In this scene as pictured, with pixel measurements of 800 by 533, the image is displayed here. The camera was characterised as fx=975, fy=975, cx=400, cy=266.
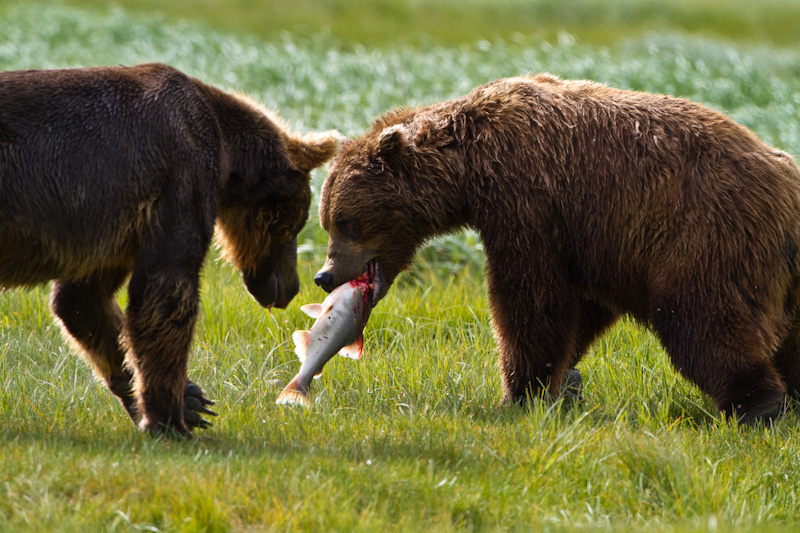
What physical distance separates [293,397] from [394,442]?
35.8 inches

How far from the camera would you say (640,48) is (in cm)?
2262

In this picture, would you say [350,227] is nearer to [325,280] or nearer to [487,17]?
[325,280]

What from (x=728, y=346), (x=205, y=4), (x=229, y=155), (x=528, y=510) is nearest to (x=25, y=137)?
(x=229, y=155)

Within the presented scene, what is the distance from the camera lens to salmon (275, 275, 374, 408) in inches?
227

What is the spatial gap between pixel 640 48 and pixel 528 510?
20.0 m

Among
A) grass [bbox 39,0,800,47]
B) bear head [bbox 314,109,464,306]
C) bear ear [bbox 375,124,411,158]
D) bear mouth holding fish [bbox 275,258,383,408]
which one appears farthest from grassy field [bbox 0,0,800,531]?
grass [bbox 39,0,800,47]

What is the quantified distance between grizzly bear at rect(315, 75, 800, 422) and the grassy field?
0.42 meters

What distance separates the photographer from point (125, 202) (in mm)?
4785

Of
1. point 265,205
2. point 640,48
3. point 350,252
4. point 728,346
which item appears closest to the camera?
point 728,346

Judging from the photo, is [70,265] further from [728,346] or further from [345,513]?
[728,346]

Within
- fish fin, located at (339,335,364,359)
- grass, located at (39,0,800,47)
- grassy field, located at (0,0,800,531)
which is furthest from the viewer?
grass, located at (39,0,800,47)

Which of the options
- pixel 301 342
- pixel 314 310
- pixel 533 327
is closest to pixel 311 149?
pixel 314 310

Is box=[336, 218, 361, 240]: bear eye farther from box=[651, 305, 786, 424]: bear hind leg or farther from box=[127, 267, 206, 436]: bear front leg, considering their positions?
box=[651, 305, 786, 424]: bear hind leg

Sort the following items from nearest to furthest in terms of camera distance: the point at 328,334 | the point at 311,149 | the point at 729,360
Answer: the point at 729,360, the point at 311,149, the point at 328,334
